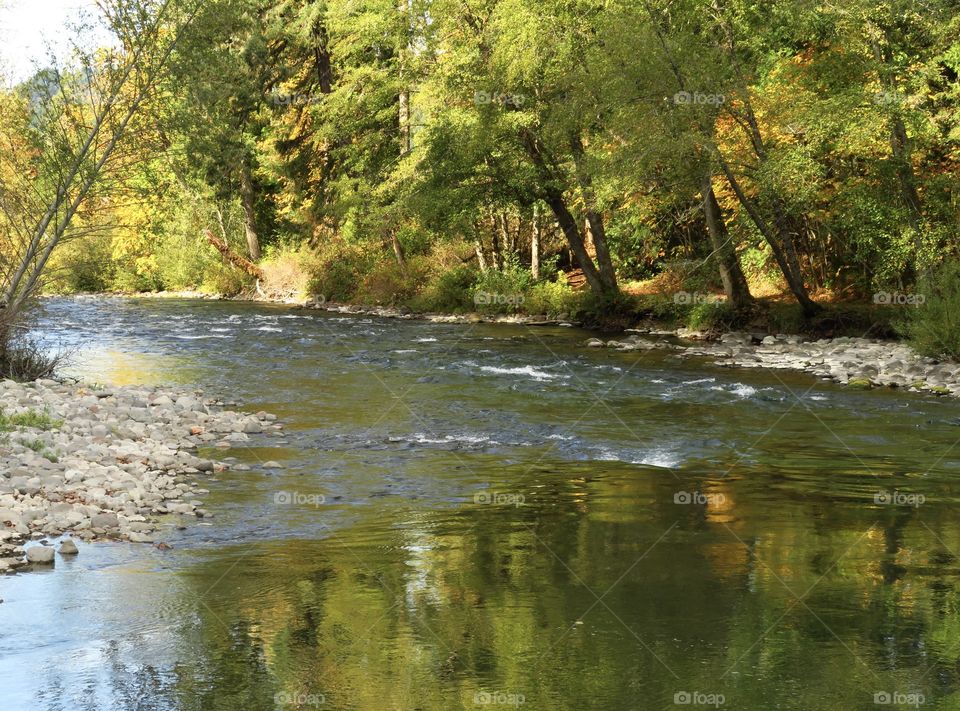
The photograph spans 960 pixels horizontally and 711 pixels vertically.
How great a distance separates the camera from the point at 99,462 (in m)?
11.4

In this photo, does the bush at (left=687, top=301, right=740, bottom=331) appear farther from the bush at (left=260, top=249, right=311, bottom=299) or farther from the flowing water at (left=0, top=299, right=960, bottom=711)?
the bush at (left=260, top=249, right=311, bottom=299)

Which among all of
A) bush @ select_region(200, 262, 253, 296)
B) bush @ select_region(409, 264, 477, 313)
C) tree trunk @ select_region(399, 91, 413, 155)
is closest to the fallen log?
bush @ select_region(200, 262, 253, 296)

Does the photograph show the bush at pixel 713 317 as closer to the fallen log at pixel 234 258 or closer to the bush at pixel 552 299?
the bush at pixel 552 299

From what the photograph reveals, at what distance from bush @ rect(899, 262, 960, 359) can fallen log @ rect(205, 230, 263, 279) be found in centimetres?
3025

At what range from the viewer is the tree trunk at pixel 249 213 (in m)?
46.1

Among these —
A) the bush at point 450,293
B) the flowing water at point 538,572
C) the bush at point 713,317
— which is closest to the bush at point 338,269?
the bush at point 450,293

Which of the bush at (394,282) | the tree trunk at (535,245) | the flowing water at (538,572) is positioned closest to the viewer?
the flowing water at (538,572)

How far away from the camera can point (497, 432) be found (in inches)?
577

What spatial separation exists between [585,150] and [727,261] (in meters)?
4.83

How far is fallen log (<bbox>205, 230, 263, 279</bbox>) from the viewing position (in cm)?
4547

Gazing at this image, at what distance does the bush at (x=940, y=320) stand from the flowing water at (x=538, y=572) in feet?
10.4

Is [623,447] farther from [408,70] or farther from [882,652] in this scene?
[408,70]

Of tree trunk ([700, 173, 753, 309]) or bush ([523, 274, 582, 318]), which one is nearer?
tree trunk ([700, 173, 753, 309])

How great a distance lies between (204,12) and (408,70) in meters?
14.9
